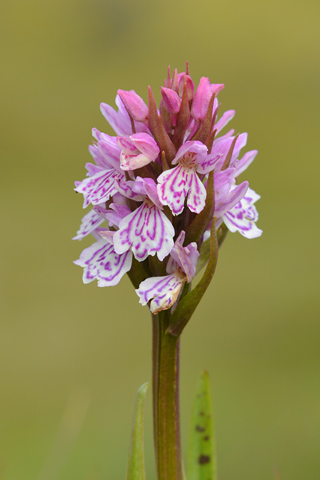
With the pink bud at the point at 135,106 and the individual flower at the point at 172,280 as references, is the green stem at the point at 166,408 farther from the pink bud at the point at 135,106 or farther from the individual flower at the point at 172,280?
the pink bud at the point at 135,106

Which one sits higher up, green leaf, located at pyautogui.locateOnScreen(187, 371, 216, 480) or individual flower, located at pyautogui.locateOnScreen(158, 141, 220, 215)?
individual flower, located at pyautogui.locateOnScreen(158, 141, 220, 215)

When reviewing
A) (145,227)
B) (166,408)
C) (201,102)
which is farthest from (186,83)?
(166,408)

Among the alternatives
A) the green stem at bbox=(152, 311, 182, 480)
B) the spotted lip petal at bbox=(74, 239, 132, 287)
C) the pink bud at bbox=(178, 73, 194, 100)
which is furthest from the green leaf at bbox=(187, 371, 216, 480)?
the pink bud at bbox=(178, 73, 194, 100)

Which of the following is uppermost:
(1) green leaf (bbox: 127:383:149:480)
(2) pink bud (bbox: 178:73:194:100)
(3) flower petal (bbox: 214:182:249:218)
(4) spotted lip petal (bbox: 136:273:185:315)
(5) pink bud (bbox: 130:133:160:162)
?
(2) pink bud (bbox: 178:73:194:100)

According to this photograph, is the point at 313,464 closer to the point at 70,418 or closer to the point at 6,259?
the point at 70,418

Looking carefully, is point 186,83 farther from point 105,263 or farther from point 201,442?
point 201,442

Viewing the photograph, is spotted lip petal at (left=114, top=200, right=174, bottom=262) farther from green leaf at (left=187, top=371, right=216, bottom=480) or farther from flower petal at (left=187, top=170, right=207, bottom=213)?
→ green leaf at (left=187, top=371, right=216, bottom=480)

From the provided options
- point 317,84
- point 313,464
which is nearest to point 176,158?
point 313,464
